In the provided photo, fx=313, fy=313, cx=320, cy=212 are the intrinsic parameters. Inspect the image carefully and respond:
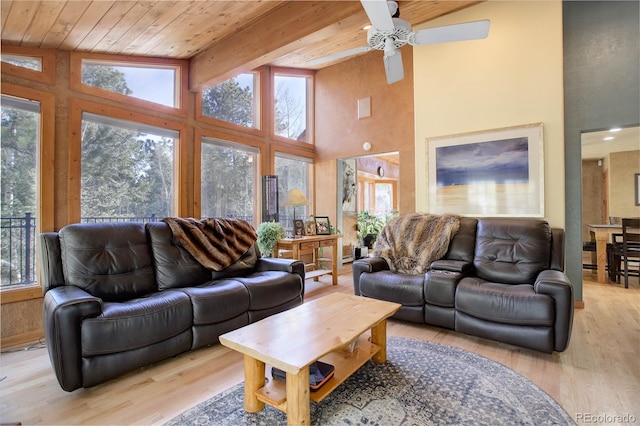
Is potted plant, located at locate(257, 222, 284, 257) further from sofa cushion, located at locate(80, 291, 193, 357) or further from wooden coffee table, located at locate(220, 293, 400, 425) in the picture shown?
wooden coffee table, located at locate(220, 293, 400, 425)

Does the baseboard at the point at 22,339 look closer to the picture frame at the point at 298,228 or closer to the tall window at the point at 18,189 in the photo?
A: the tall window at the point at 18,189

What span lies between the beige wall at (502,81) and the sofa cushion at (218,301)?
291 centimetres

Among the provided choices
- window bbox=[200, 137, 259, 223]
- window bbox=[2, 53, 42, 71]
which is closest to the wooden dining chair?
window bbox=[200, 137, 259, 223]

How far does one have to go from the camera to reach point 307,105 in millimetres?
6051

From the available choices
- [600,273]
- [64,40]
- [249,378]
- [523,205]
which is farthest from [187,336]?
[600,273]

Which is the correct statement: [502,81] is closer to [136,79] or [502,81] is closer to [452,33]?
[452,33]

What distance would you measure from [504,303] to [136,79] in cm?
437

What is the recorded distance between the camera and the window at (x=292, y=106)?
545 cm

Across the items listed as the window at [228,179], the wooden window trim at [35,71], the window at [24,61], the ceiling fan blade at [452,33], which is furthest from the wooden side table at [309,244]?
the window at [24,61]

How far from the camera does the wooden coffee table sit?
152cm

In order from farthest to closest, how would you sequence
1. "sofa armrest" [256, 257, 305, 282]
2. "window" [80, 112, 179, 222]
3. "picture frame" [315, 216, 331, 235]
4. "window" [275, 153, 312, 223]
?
"window" [275, 153, 312, 223], "picture frame" [315, 216, 331, 235], "sofa armrest" [256, 257, 305, 282], "window" [80, 112, 179, 222]

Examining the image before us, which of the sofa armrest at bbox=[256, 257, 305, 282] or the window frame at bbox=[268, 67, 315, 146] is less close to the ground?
the window frame at bbox=[268, 67, 315, 146]

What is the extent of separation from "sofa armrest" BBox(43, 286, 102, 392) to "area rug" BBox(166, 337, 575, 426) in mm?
734

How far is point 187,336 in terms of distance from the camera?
7.80ft
